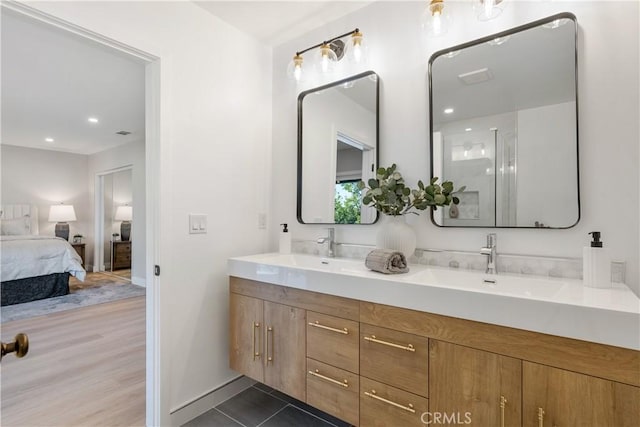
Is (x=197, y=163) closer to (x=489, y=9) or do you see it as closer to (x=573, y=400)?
(x=489, y=9)

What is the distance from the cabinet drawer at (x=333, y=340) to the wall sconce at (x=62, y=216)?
6.58 metres

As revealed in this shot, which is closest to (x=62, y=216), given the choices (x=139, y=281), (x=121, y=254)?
(x=121, y=254)

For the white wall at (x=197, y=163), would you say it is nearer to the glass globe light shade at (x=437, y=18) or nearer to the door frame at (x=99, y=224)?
the glass globe light shade at (x=437, y=18)

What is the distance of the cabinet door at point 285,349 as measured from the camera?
1.53m

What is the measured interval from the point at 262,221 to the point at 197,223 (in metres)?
0.55

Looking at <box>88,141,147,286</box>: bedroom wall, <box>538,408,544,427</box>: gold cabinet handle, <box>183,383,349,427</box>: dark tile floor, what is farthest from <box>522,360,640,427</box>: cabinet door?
<box>88,141,147,286</box>: bedroom wall

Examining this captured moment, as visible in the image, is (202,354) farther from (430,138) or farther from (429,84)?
(429,84)

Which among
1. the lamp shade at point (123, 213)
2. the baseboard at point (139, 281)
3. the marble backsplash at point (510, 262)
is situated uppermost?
the lamp shade at point (123, 213)

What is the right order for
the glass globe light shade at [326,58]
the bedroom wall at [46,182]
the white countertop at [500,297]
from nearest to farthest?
the white countertop at [500,297], the glass globe light shade at [326,58], the bedroom wall at [46,182]

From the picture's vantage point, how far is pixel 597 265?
115 centimetres

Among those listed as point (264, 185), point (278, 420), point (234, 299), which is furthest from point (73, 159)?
point (278, 420)

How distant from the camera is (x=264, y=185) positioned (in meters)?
2.33

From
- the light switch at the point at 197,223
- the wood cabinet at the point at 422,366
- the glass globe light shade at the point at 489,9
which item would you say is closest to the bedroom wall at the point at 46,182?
the light switch at the point at 197,223

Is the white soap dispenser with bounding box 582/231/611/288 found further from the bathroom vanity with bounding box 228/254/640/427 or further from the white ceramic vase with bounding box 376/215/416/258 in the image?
the white ceramic vase with bounding box 376/215/416/258
